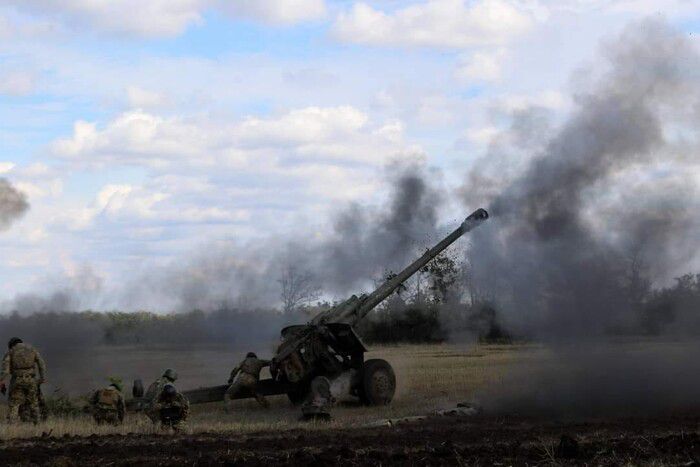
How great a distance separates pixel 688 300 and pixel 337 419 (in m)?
15.0

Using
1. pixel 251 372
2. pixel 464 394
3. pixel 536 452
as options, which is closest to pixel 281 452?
pixel 536 452

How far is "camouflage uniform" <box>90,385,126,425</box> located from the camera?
21203 mm

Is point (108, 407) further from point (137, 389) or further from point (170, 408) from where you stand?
point (137, 389)

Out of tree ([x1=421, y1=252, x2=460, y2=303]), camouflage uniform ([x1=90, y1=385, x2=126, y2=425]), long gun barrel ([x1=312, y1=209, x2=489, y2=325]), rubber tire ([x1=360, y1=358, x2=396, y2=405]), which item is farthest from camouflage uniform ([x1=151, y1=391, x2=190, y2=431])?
tree ([x1=421, y1=252, x2=460, y2=303])

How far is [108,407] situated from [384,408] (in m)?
6.53

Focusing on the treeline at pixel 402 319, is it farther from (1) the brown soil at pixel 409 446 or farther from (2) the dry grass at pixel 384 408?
(1) the brown soil at pixel 409 446

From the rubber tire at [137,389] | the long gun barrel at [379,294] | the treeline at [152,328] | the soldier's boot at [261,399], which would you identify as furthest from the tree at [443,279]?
the rubber tire at [137,389]

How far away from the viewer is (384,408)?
2431 cm

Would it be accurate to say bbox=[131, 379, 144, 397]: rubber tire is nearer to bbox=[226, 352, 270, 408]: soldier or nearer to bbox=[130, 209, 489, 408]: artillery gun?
bbox=[130, 209, 489, 408]: artillery gun

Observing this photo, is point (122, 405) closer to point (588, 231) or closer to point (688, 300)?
point (588, 231)

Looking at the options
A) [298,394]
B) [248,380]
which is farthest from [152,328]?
[248,380]

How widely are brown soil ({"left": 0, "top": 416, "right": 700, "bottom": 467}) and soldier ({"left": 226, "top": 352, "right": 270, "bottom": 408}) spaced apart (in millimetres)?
4872

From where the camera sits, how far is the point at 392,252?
1147 inches

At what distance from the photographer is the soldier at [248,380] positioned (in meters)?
24.2
